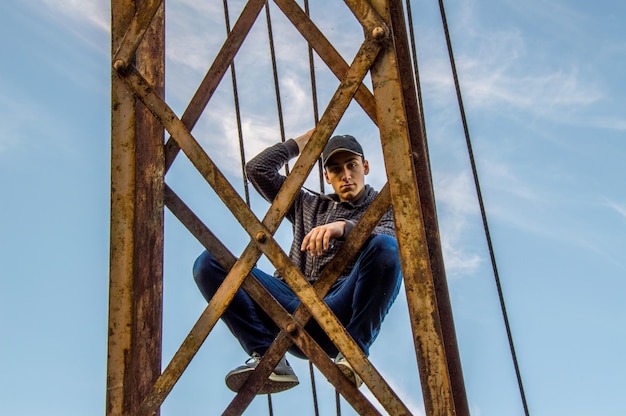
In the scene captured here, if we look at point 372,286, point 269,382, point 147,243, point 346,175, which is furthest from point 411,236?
point 346,175

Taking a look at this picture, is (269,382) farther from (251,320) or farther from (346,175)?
(346,175)

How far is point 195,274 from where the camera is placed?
3.75m

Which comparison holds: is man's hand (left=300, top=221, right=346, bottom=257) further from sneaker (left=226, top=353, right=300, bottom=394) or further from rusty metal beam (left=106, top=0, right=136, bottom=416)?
rusty metal beam (left=106, top=0, right=136, bottom=416)

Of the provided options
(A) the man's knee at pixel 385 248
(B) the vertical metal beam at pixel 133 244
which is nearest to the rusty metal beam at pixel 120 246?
(B) the vertical metal beam at pixel 133 244

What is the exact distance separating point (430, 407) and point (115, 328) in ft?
4.14

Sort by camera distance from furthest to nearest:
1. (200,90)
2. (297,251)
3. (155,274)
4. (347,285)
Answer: (297,251), (347,285), (200,90), (155,274)

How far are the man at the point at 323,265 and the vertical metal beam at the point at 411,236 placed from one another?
1.56 feet

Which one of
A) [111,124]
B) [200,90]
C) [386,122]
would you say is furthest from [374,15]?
[111,124]

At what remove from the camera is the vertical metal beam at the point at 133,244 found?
3.04m

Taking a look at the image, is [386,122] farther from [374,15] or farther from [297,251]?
[297,251]

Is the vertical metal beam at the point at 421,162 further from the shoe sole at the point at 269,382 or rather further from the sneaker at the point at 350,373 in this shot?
the shoe sole at the point at 269,382

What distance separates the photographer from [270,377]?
11.9 feet

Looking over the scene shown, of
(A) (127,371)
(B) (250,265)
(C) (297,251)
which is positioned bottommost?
(A) (127,371)

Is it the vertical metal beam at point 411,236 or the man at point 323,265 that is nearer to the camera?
the vertical metal beam at point 411,236
